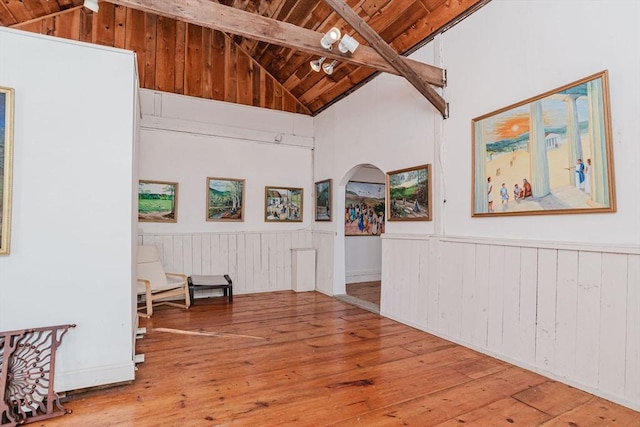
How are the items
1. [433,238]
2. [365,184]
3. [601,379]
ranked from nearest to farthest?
[601,379], [433,238], [365,184]

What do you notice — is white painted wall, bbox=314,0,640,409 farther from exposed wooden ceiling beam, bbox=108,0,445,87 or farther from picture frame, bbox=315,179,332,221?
picture frame, bbox=315,179,332,221

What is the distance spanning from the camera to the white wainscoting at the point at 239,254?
5676 millimetres

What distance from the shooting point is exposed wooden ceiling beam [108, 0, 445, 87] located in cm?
273

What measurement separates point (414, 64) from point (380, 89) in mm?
Result: 1332

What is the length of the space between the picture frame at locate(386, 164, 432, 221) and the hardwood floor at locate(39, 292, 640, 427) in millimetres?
1429

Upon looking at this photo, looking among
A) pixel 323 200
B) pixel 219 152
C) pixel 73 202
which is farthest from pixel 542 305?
pixel 219 152

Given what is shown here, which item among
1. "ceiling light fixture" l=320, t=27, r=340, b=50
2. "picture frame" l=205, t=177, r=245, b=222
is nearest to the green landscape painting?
"picture frame" l=205, t=177, r=245, b=222

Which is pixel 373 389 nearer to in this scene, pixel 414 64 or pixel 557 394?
pixel 557 394

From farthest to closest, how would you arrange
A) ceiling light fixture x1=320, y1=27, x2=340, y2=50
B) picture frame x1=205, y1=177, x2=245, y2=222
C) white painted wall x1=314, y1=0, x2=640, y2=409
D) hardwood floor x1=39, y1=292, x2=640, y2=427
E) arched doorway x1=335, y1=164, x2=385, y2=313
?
arched doorway x1=335, y1=164, x2=385, y2=313, picture frame x1=205, y1=177, x2=245, y2=222, ceiling light fixture x1=320, y1=27, x2=340, y2=50, white painted wall x1=314, y1=0, x2=640, y2=409, hardwood floor x1=39, y1=292, x2=640, y2=427

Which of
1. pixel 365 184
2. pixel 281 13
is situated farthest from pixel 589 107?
pixel 365 184

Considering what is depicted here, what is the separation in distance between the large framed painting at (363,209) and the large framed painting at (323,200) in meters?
0.79

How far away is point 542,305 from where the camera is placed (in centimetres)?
292

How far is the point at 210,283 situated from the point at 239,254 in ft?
3.11

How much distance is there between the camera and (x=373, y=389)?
2604 mm
